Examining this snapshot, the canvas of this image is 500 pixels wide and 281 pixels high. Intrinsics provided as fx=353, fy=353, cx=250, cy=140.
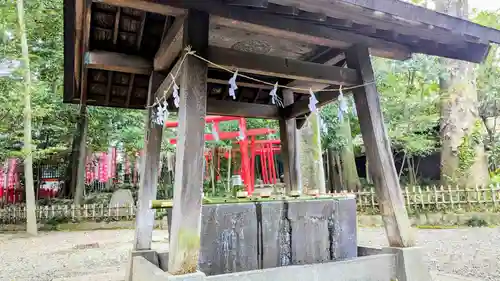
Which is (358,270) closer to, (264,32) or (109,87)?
(264,32)

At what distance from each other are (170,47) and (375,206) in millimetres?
10871

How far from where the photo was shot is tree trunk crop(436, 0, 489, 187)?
1148cm

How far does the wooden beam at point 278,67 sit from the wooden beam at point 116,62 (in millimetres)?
1399

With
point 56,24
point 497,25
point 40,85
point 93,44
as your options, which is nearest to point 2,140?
point 40,85

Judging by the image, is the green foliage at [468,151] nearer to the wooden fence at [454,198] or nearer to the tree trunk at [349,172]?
the wooden fence at [454,198]

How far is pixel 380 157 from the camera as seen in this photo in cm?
382

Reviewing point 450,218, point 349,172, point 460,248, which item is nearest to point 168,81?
point 460,248

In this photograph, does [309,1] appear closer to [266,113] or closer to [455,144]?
[266,113]

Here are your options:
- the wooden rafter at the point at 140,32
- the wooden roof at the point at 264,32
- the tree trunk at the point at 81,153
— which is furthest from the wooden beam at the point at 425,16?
the tree trunk at the point at 81,153

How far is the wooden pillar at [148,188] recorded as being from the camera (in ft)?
14.6

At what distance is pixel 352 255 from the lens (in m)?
4.18

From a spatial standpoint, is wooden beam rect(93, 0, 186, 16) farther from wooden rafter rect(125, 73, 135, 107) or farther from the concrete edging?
the concrete edging

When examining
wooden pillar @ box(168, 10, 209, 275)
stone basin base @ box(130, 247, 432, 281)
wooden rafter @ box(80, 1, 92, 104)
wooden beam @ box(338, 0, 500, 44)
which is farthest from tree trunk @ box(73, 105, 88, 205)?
wooden beam @ box(338, 0, 500, 44)

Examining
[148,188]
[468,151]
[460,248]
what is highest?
[468,151]
